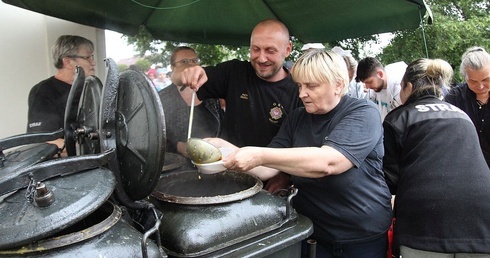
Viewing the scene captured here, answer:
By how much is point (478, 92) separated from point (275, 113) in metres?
2.03

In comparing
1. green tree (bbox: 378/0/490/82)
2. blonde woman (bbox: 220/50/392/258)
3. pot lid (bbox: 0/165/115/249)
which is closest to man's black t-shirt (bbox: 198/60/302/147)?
blonde woman (bbox: 220/50/392/258)

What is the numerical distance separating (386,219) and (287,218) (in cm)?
64

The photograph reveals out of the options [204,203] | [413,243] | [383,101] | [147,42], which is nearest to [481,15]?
[383,101]

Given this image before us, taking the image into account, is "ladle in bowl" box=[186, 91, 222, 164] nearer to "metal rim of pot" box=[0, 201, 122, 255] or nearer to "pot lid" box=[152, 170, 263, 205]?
"pot lid" box=[152, 170, 263, 205]

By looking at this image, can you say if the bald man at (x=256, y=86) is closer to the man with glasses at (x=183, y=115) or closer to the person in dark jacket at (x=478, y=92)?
the man with glasses at (x=183, y=115)

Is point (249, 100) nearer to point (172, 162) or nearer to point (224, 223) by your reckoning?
point (172, 162)

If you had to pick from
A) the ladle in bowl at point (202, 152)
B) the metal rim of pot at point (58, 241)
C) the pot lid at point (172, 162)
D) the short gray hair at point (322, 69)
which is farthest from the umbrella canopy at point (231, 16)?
the metal rim of pot at point (58, 241)

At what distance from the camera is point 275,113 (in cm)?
272

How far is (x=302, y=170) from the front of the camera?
178cm

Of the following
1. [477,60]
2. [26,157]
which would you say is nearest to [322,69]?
[26,157]

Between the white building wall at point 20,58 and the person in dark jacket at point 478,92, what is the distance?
14.0 feet

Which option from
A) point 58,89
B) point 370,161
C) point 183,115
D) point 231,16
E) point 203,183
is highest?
point 231,16

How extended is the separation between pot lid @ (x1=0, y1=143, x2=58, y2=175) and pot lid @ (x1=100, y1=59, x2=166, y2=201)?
0.43m

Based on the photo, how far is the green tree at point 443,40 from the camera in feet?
35.8
